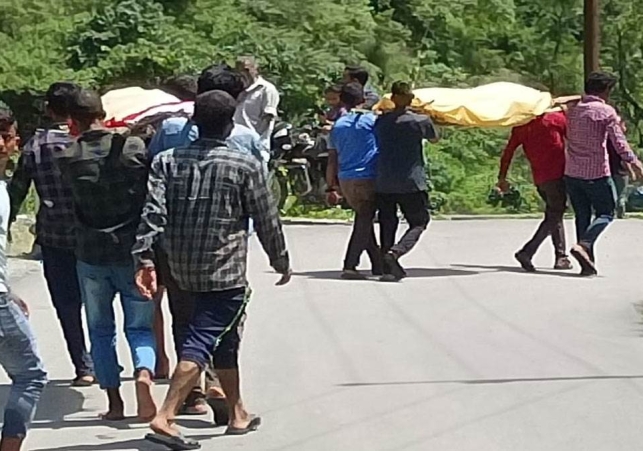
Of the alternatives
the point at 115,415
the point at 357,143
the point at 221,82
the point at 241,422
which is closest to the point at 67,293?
the point at 115,415

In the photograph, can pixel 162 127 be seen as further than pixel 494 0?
No

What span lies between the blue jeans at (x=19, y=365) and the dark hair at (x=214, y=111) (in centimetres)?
142

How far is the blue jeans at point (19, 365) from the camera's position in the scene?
20.4 ft

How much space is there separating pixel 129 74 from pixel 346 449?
17482 millimetres

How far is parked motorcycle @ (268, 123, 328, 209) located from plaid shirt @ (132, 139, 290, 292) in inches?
464

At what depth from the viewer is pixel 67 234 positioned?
847 centimetres

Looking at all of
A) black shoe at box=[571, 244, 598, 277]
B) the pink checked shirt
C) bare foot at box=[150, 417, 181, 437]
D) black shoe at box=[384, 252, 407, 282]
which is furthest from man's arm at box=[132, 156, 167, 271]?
black shoe at box=[571, 244, 598, 277]

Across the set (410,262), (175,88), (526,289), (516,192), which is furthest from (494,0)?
(175,88)

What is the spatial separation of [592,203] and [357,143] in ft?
7.17

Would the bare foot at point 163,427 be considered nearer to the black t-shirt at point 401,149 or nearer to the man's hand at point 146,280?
the man's hand at point 146,280

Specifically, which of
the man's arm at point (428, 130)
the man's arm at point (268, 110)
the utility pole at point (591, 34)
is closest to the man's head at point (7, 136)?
the man's arm at point (268, 110)

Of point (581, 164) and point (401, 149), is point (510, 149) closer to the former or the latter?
point (581, 164)

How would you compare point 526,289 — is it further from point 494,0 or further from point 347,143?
point 494,0

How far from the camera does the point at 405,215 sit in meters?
13.1
